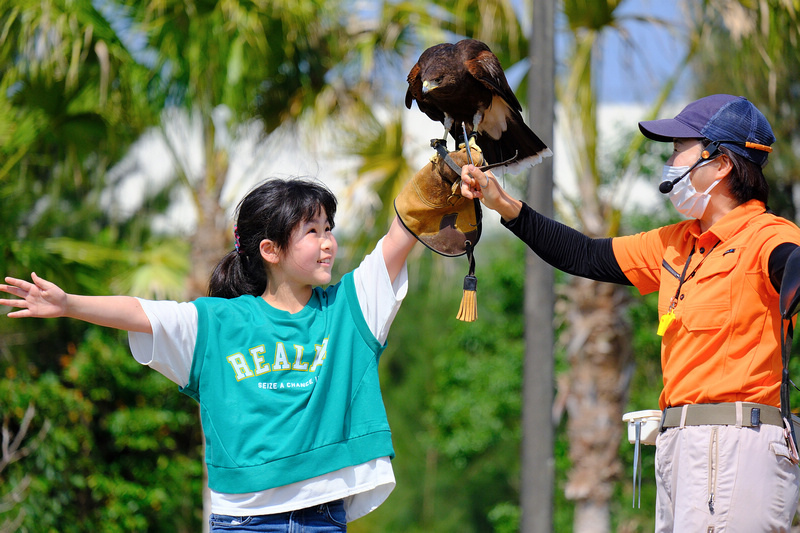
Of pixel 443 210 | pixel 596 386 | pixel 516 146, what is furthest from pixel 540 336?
pixel 443 210

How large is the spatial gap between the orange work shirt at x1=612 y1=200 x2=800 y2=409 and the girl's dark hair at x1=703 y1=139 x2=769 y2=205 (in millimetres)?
24

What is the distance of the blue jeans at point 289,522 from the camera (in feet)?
6.59

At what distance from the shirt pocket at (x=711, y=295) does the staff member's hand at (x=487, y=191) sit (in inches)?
20.7

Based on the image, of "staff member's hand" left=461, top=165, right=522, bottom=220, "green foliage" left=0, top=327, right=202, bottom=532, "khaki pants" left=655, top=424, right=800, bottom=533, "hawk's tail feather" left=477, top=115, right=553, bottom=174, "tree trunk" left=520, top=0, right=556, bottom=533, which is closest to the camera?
"khaki pants" left=655, top=424, right=800, bottom=533

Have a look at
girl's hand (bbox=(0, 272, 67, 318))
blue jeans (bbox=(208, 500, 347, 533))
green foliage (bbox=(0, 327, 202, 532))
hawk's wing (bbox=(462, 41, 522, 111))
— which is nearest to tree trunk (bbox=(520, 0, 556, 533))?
hawk's wing (bbox=(462, 41, 522, 111))

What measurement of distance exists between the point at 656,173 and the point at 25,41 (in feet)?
17.6

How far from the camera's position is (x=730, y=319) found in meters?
1.85

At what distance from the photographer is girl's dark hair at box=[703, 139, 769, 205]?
6.40ft

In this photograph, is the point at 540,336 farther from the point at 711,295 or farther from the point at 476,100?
the point at 711,295

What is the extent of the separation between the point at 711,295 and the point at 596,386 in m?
4.96

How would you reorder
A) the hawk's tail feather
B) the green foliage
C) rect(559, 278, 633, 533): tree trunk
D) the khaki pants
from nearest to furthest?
the khaki pants → the hawk's tail feather → rect(559, 278, 633, 533): tree trunk → the green foliage

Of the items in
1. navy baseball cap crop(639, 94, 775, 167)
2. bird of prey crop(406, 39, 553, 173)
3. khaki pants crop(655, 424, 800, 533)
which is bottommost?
khaki pants crop(655, 424, 800, 533)

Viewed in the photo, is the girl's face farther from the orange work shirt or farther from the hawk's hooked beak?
the orange work shirt

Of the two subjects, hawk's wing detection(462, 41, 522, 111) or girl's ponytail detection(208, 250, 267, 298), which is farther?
girl's ponytail detection(208, 250, 267, 298)
